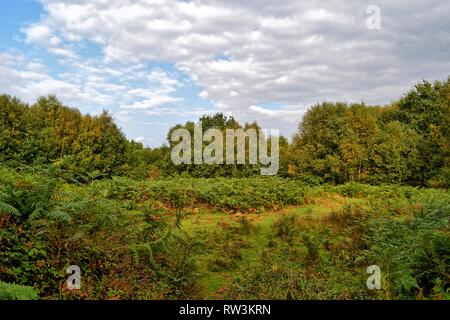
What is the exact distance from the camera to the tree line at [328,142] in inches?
1134

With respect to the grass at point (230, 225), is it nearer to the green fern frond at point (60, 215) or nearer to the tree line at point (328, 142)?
the green fern frond at point (60, 215)

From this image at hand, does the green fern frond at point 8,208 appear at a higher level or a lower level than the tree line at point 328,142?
lower

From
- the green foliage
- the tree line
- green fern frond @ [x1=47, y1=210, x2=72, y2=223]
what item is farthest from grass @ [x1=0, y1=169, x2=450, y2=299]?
the tree line

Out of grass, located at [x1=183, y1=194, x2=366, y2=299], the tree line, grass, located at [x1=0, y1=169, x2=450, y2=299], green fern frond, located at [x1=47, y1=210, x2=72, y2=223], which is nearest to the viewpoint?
grass, located at [x1=0, y1=169, x2=450, y2=299]

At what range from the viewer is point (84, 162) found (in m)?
31.1

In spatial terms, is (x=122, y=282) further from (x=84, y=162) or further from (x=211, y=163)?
(x=211, y=163)

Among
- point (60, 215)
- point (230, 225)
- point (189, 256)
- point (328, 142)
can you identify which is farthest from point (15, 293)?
point (328, 142)

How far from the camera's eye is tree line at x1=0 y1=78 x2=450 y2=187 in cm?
2881

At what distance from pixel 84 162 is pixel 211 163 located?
1150 centimetres

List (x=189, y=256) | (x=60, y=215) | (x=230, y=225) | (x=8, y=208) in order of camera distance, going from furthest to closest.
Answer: (x=230, y=225)
(x=189, y=256)
(x=60, y=215)
(x=8, y=208)

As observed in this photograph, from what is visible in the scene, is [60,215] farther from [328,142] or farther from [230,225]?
[328,142]

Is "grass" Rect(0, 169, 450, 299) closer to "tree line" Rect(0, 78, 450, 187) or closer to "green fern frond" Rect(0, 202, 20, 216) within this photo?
"green fern frond" Rect(0, 202, 20, 216)

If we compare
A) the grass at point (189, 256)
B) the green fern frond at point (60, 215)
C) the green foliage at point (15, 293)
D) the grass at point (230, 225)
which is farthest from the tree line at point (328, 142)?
the green foliage at point (15, 293)

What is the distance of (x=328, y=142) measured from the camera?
2948cm
